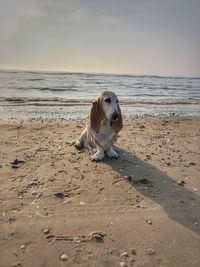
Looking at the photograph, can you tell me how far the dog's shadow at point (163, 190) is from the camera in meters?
4.80

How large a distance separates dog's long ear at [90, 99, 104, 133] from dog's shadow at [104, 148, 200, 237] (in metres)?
0.66

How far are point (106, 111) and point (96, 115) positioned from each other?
348mm

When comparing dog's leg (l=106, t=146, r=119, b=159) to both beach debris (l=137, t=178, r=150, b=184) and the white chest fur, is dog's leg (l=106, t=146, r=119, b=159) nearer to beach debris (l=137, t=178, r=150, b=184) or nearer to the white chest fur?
the white chest fur

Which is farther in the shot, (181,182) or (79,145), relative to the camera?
(79,145)

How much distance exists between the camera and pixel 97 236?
423 cm

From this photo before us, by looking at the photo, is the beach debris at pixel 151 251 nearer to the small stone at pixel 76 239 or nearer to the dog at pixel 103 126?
the small stone at pixel 76 239

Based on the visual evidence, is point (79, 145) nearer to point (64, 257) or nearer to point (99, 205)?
point (99, 205)

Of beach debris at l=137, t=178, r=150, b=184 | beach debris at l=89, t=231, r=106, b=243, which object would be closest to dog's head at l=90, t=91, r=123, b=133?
beach debris at l=137, t=178, r=150, b=184

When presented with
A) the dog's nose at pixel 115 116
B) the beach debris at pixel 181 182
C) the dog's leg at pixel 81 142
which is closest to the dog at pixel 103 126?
the dog's nose at pixel 115 116

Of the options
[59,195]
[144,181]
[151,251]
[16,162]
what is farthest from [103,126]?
[151,251]

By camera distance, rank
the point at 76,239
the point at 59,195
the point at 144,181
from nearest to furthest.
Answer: the point at 76,239 < the point at 59,195 < the point at 144,181

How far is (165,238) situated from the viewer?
4.26 m

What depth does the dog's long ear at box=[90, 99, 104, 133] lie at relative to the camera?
6.99 m

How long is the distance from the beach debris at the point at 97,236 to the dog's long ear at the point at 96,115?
3014 mm
